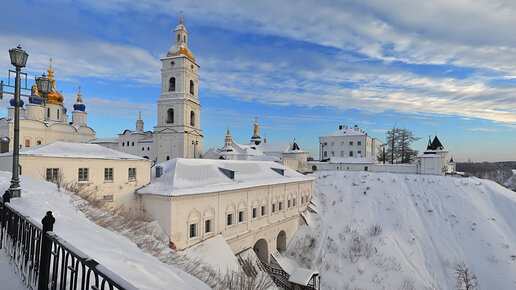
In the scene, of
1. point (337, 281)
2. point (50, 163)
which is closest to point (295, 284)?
point (337, 281)

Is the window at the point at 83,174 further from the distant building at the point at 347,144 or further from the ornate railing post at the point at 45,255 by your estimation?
the distant building at the point at 347,144

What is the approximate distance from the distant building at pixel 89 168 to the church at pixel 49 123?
27902 millimetres

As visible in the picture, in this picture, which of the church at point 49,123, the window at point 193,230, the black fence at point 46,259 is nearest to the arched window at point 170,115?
the church at point 49,123

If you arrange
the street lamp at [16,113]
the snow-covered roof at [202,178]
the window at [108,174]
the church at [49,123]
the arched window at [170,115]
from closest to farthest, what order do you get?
the street lamp at [16,113]
the window at [108,174]
the snow-covered roof at [202,178]
the church at [49,123]
the arched window at [170,115]

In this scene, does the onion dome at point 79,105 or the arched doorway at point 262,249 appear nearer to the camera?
the arched doorway at point 262,249

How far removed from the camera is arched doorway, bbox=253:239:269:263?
24.0 metres

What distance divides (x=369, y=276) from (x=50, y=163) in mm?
23076

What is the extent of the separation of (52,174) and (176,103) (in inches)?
1150

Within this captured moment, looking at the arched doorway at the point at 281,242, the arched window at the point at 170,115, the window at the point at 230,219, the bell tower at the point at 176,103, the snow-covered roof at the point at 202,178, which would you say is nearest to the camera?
the snow-covered roof at the point at 202,178

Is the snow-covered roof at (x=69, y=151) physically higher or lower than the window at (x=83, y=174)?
higher

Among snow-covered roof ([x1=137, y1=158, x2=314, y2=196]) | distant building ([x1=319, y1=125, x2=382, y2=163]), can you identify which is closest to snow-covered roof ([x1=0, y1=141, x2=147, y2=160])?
snow-covered roof ([x1=137, y1=158, x2=314, y2=196])

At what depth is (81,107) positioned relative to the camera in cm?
5184

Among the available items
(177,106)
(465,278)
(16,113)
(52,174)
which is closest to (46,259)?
(16,113)

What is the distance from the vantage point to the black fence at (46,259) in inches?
109
